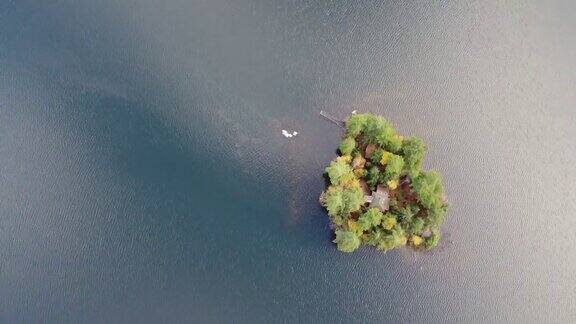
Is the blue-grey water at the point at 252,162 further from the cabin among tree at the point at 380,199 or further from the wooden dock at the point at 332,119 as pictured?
the cabin among tree at the point at 380,199

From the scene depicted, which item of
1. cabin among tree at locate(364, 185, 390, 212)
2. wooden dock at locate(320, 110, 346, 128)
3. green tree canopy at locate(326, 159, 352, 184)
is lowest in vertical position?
cabin among tree at locate(364, 185, 390, 212)

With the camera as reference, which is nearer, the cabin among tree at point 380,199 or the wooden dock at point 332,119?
the cabin among tree at point 380,199

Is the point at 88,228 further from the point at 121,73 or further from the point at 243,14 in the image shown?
the point at 243,14

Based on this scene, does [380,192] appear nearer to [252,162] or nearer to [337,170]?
[337,170]

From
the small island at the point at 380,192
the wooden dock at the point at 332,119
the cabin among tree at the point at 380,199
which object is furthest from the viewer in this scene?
the wooden dock at the point at 332,119

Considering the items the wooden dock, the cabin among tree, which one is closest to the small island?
the cabin among tree

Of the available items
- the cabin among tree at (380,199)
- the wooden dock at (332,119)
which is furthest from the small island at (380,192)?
the wooden dock at (332,119)

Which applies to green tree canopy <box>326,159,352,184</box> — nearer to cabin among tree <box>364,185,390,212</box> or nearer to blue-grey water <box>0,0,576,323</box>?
blue-grey water <box>0,0,576,323</box>
